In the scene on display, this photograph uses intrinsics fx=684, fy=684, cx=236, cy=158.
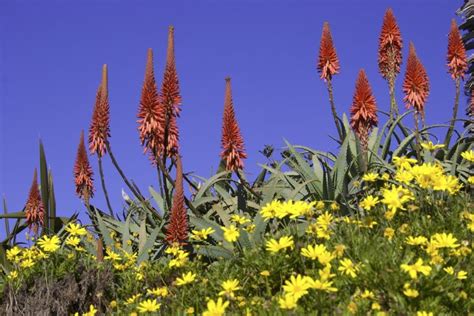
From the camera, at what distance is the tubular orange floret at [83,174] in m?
9.01

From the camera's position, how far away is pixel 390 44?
1030 cm

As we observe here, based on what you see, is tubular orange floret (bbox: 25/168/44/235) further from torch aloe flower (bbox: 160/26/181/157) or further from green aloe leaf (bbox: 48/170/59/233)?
torch aloe flower (bbox: 160/26/181/157)

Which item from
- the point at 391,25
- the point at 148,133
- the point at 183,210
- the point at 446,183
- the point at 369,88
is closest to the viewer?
the point at 446,183

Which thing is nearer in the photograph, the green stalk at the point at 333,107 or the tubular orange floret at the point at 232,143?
the tubular orange floret at the point at 232,143

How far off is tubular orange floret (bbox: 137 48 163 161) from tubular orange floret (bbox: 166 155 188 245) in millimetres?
921

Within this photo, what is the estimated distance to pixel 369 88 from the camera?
Answer: 846 centimetres

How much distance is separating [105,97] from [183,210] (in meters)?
2.34

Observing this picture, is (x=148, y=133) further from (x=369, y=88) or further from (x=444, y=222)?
(x=444, y=222)

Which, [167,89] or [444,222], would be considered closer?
[444,222]

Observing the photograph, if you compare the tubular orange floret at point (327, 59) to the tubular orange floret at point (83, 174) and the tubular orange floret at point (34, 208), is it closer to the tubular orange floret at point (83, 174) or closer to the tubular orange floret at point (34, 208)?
the tubular orange floret at point (83, 174)

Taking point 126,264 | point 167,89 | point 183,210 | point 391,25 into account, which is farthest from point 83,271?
point 391,25

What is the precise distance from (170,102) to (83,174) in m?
1.93

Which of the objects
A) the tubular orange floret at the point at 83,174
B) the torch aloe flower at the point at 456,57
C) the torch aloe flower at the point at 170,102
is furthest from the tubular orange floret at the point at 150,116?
the torch aloe flower at the point at 456,57

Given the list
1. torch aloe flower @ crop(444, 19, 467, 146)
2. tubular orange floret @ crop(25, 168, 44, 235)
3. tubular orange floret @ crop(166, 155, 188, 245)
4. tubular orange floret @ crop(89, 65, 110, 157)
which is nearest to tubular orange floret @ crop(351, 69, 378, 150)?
tubular orange floret @ crop(166, 155, 188, 245)
